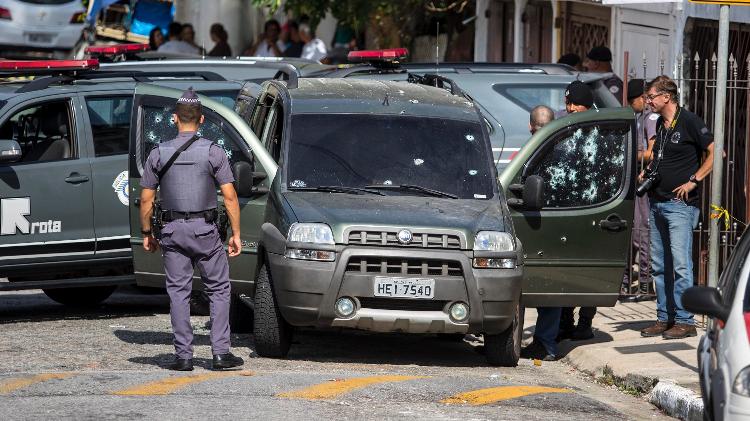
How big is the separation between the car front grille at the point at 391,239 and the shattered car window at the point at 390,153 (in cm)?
70

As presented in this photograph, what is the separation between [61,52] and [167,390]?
24875 millimetres

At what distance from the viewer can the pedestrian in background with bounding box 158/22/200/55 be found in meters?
28.1

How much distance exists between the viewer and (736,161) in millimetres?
14688

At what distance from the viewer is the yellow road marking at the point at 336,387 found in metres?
9.39

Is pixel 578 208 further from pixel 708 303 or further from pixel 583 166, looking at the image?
pixel 708 303

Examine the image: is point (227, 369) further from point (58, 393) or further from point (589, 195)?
point (589, 195)

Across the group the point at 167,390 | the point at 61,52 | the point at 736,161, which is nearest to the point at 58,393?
the point at 167,390

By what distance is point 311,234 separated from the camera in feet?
34.4

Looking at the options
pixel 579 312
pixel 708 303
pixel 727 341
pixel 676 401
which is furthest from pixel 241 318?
pixel 727 341

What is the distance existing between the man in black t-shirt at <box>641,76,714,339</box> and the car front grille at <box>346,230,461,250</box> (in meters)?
2.21

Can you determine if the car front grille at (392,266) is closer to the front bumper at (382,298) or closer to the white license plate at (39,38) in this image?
the front bumper at (382,298)

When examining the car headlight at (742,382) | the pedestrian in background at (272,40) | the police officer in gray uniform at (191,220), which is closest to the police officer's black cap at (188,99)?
the police officer in gray uniform at (191,220)

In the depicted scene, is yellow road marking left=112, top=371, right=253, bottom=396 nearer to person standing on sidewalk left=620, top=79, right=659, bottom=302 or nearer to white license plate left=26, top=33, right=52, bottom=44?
person standing on sidewalk left=620, top=79, right=659, bottom=302

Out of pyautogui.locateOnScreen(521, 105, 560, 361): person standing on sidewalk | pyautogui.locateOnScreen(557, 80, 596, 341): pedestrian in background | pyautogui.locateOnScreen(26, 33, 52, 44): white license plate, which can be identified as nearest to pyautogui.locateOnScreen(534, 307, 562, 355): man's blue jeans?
pyautogui.locateOnScreen(521, 105, 560, 361): person standing on sidewalk
